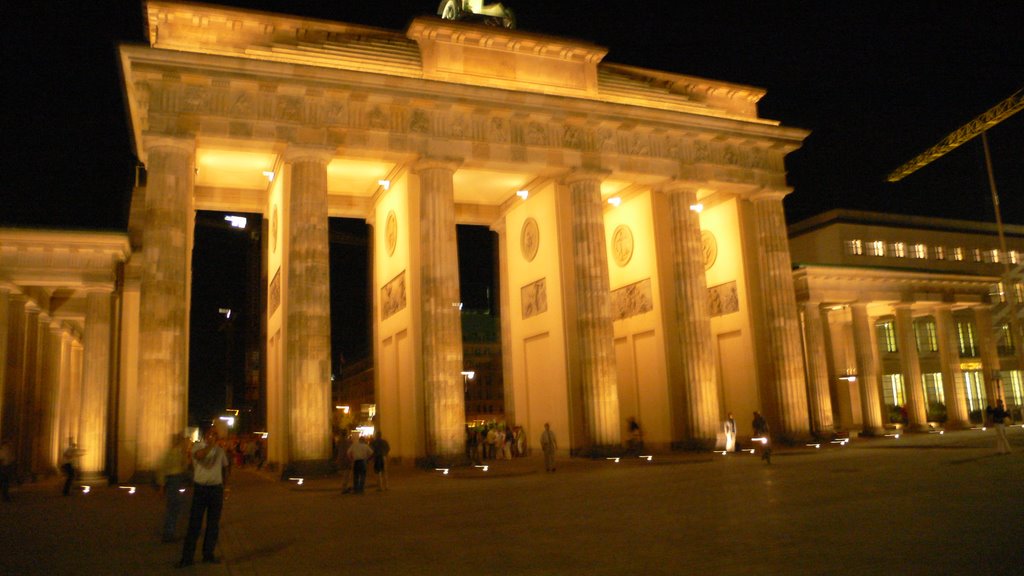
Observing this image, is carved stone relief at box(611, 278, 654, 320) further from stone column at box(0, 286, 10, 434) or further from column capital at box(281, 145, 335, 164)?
stone column at box(0, 286, 10, 434)

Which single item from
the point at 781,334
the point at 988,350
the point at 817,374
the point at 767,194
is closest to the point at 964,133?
the point at 988,350

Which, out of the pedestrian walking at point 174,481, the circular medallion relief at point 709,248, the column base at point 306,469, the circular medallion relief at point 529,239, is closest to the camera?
the pedestrian walking at point 174,481

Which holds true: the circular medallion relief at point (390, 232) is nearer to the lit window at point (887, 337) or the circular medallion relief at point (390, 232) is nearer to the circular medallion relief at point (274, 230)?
the circular medallion relief at point (274, 230)

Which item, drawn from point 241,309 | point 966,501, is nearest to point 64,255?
point 966,501

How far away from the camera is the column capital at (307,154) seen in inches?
993

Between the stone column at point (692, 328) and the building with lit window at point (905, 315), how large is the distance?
8.09 metres

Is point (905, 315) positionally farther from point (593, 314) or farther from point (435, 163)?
point (435, 163)

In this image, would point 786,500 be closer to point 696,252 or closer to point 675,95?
point 696,252

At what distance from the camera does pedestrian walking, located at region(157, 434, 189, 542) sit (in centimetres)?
1091

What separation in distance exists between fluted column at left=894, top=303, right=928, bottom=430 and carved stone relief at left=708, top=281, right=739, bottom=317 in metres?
15.7

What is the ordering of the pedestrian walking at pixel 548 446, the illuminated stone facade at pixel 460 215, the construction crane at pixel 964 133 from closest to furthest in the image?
the pedestrian walking at pixel 548 446
the illuminated stone facade at pixel 460 215
the construction crane at pixel 964 133

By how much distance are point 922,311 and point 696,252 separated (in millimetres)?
22794

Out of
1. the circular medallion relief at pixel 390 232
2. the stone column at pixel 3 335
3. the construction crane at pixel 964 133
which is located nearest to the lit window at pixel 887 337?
the construction crane at pixel 964 133

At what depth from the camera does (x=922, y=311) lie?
46062 millimetres
